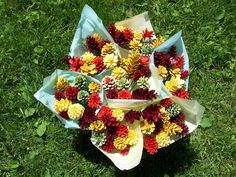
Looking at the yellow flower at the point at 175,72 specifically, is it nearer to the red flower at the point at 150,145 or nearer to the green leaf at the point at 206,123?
the red flower at the point at 150,145

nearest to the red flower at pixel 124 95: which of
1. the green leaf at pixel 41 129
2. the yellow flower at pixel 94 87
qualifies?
the yellow flower at pixel 94 87

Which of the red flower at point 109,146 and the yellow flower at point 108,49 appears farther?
the yellow flower at point 108,49

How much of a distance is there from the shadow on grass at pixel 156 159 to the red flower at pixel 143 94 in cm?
44

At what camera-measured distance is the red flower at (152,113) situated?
2322mm

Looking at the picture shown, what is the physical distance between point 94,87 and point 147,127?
0.30 meters

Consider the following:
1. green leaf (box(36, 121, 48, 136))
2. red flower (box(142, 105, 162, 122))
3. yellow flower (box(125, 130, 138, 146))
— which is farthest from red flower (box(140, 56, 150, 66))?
green leaf (box(36, 121, 48, 136))

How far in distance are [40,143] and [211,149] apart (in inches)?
36.0

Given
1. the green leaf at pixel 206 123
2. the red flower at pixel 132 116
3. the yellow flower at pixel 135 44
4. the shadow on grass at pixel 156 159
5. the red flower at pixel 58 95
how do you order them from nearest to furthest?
1. the red flower at pixel 132 116
2. the red flower at pixel 58 95
3. the yellow flower at pixel 135 44
4. the shadow on grass at pixel 156 159
5. the green leaf at pixel 206 123

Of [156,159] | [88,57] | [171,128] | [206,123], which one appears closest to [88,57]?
[88,57]

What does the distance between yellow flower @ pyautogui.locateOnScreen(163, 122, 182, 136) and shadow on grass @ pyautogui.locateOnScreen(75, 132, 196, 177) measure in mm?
348

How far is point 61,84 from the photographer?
2416 millimetres

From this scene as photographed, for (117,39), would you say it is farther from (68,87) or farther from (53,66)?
(53,66)

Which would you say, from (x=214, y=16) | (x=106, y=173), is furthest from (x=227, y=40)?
(x=106, y=173)

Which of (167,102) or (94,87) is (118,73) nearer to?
(94,87)
